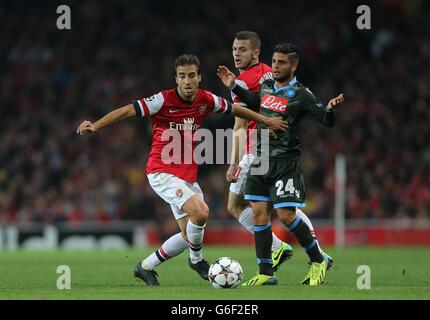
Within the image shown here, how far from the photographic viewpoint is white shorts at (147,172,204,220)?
10.1 meters

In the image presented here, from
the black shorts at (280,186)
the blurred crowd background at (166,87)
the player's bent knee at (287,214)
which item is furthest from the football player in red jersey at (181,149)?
the blurred crowd background at (166,87)

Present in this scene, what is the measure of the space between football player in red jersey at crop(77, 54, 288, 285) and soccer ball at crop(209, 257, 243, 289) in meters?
0.60

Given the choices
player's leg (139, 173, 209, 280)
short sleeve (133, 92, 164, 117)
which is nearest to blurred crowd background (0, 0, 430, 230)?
player's leg (139, 173, 209, 280)

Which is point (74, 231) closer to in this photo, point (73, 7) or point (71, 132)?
point (71, 132)

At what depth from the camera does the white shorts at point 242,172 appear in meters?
11.1

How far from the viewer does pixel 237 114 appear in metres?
10.3

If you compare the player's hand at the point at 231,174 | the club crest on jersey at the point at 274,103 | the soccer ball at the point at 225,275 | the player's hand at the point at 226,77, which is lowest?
the soccer ball at the point at 225,275

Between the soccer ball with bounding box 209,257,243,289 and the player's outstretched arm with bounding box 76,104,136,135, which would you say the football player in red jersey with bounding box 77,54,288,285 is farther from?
the soccer ball with bounding box 209,257,243,289

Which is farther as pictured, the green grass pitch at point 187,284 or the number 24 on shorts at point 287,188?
the number 24 on shorts at point 287,188

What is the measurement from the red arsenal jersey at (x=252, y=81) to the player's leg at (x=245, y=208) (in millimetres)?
172

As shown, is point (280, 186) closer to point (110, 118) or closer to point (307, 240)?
point (307, 240)

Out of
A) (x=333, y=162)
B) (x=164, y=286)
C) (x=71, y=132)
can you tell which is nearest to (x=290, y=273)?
(x=164, y=286)

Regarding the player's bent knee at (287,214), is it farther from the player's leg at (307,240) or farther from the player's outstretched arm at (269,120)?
the player's outstretched arm at (269,120)
